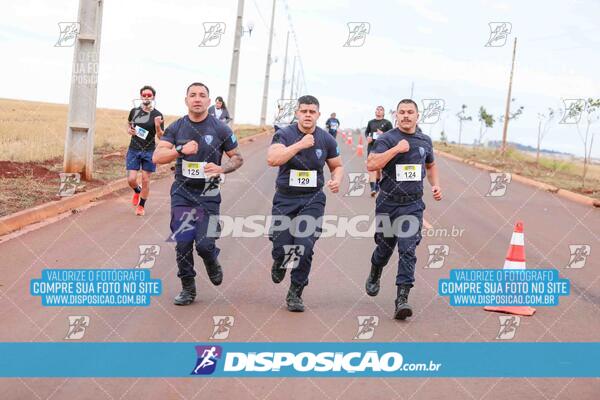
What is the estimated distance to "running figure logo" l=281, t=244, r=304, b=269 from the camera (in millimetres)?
7992

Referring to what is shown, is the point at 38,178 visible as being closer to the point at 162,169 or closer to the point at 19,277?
the point at 162,169

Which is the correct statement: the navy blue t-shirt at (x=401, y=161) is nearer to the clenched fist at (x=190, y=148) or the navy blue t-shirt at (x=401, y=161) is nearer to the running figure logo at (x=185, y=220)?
the clenched fist at (x=190, y=148)

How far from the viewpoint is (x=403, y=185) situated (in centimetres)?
801

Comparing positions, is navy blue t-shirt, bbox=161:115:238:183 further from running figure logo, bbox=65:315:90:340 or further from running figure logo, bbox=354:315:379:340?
running figure logo, bbox=354:315:379:340

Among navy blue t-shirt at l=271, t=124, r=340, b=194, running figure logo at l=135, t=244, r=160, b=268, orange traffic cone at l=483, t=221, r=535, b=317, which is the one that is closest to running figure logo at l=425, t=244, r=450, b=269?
orange traffic cone at l=483, t=221, r=535, b=317

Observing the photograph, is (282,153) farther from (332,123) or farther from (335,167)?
(332,123)

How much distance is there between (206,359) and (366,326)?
1869 mm

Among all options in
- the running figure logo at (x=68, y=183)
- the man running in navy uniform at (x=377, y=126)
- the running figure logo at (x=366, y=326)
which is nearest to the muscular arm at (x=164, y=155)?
the running figure logo at (x=366, y=326)

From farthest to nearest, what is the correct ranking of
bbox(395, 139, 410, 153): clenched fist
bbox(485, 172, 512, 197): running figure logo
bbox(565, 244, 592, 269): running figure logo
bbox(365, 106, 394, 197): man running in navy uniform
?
1. bbox(485, 172, 512, 197): running figure logo
2. bbox(365, 106, 394, 197): man running in navy uniform
3. bbox(565, 244, 592, 269): running figure logo
4. bbox(395, 139, 410, 153): clenched fist

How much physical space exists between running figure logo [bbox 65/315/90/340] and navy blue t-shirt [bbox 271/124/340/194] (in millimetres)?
2217

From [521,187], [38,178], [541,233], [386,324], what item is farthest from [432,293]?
[521,187]

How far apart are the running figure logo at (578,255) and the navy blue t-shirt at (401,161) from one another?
4.34m

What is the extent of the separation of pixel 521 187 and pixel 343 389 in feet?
68.1

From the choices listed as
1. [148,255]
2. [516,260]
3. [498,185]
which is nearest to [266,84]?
[498,185]
